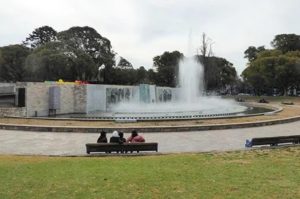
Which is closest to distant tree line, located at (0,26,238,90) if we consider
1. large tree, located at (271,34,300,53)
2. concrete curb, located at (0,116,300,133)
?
large tree, located at (271,34,300,53)

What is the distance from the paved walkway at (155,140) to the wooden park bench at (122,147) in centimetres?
107

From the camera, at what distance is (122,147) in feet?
46.8

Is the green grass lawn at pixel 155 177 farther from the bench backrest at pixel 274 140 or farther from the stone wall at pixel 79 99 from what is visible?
the stone wall at pixel 79 99

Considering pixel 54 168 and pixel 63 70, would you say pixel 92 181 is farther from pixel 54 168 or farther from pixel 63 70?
pixel 63 70

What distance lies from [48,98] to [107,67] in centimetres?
3854

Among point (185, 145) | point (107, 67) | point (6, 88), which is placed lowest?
point (185, 145)

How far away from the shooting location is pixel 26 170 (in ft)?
34.4

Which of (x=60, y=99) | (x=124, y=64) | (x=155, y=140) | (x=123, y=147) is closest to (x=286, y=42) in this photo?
(x=124, y=64)

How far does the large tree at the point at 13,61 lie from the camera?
230 feet

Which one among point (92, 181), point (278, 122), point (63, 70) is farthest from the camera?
point (63, 70)

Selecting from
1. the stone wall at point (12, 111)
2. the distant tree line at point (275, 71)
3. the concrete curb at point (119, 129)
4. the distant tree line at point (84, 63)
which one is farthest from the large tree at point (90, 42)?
the concrete curb at point (119, 129)

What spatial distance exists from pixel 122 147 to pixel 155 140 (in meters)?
4.23

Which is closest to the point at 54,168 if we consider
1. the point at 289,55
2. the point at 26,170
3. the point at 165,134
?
the point at 26,170

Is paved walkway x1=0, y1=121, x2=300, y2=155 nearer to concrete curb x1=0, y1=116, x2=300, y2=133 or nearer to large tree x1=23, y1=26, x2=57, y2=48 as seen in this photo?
concrete curb x1=0, y1=116, x2=300, y2=133
